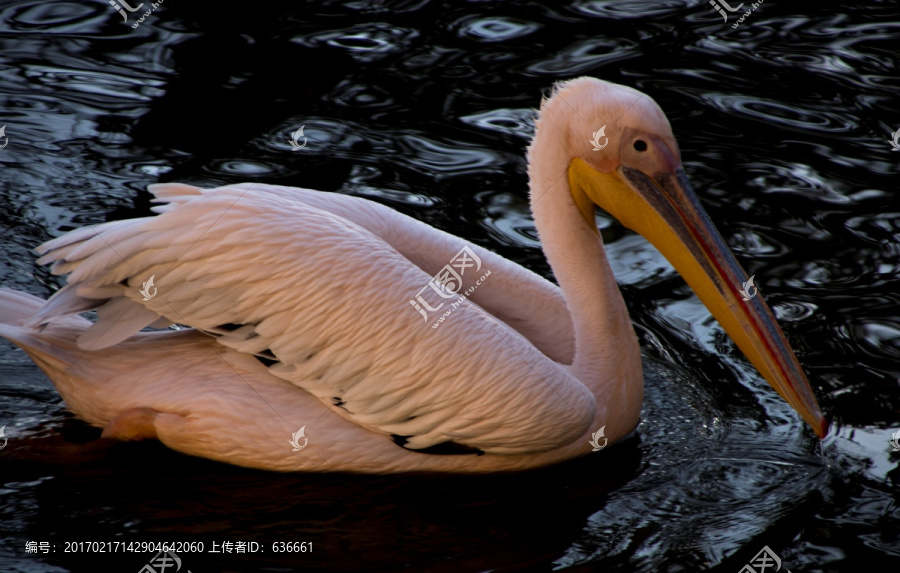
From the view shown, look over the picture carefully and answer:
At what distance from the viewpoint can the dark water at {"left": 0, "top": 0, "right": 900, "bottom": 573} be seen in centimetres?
327

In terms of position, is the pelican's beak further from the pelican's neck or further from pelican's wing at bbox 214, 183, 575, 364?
pelican's wing at bbox 214, 183, 575, 364

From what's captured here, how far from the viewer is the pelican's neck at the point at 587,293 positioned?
3.60 meters

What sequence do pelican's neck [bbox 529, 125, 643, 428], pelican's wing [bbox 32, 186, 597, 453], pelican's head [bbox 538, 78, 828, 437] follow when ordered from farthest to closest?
pelican's neck [bbox 529, 125, 643, 428] → pelican's head [bbox 538, 78, 828, 437] → pelican's wing [bbox 32, 186, 597, 453]

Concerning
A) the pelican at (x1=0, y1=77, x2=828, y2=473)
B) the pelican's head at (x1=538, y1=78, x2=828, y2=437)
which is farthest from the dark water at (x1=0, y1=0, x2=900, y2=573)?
the pelican's head at (x1=538, y1=78, x2=828, y2=437)

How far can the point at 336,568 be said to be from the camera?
3.11m

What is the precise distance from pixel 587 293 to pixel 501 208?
5.38ft

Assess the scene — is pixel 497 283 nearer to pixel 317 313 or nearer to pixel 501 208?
pixel 317 313

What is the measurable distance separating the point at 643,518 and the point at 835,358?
137 centimetres

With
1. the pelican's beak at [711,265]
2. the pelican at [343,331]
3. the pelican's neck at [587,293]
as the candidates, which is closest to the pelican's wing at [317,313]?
the pelican at [343,331]

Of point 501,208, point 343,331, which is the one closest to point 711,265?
point 343,331

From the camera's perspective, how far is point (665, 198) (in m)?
3.46

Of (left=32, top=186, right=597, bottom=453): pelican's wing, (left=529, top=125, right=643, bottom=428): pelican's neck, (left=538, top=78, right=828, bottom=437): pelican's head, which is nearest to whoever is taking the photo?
(left=32, top=186, right=597, bottom=453): pelican's wing

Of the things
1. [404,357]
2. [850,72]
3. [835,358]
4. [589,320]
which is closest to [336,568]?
[404,357]

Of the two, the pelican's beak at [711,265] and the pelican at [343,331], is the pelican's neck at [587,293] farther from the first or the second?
the pelican's beak at [711,265]
